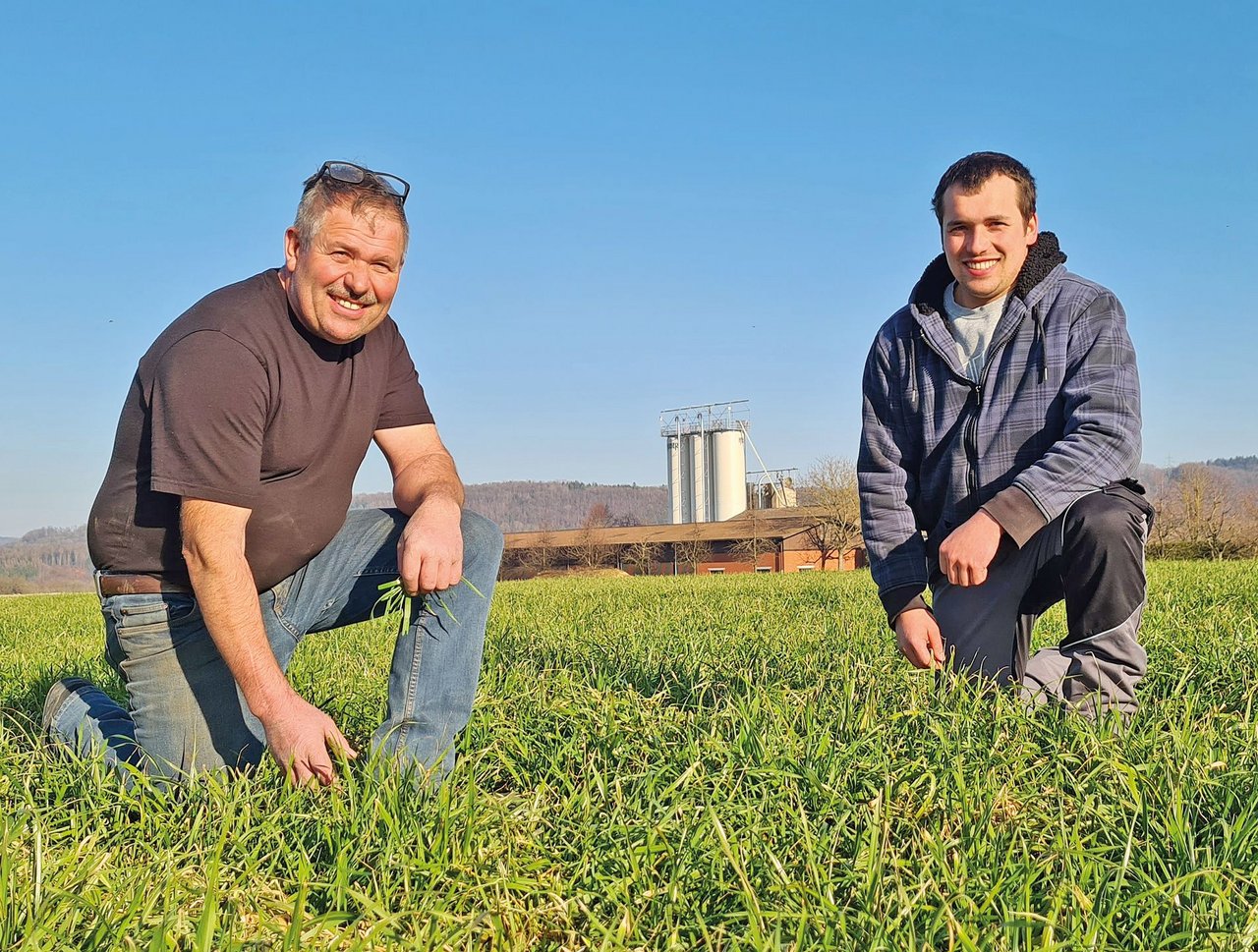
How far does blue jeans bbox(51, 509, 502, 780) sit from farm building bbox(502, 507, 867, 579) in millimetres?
49818

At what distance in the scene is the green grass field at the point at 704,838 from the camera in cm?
194

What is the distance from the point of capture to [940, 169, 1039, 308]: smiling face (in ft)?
12.4

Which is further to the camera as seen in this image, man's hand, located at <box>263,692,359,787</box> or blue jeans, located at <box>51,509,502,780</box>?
blue jeans, located at <box>51,509,502,780</box>

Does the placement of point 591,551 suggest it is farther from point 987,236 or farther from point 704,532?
point 987,236

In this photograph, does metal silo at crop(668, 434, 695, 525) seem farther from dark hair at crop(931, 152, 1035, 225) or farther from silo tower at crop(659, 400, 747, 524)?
dark hair at crop(931, 152, 1035, 225)

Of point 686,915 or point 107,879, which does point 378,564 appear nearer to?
point 107,879

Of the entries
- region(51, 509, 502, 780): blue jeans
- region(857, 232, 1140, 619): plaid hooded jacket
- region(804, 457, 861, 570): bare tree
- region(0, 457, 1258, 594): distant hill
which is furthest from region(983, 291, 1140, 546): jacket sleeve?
region(0, 457, 1258, 594): distant hill

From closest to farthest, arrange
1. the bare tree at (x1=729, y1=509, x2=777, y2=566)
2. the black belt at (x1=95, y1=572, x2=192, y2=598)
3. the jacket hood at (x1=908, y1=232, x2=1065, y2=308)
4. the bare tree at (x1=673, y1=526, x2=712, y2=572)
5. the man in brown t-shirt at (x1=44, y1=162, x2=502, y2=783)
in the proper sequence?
the man in brown t-shirt at (x1=44, y1=162, x2=502, y2=783)
the black belt at (x1=95, y1=572, x2=192, y2=598)
the jacket hood at (x1=908, y1=232, x2=1065, y2=308)
the bare tree at (x1=729, y1=509, x2=777, y2=566)
the bare tree at (x1=673, y1=526, x2=712, y2=572)

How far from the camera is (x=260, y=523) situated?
3297mm

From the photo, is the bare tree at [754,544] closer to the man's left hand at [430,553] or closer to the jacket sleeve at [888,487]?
the jacket sleeve at [888,487]

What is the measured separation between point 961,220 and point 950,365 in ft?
1.76

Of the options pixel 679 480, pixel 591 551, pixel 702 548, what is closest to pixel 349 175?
pixel 702 548

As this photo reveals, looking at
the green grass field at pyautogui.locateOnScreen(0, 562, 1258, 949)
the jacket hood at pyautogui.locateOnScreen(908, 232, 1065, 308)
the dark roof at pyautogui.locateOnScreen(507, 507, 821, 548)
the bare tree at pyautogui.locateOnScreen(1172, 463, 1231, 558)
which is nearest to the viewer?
the green grass field at pyautogui.locateOnScreen(0, 562, 1258, 949)

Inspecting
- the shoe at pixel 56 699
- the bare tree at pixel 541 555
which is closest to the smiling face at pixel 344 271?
the shoe at pixel 56 699
